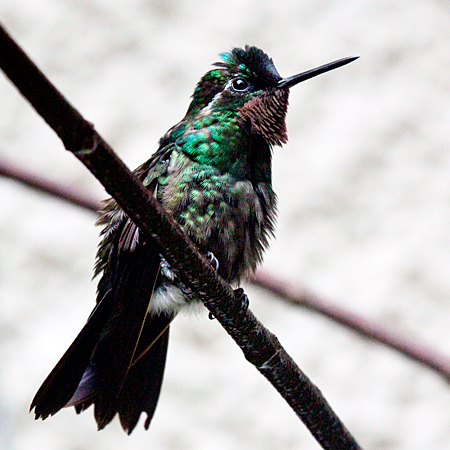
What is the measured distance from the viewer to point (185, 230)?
1345 millimetres

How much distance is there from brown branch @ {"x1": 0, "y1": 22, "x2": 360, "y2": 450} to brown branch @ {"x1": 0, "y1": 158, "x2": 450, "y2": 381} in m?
0.49

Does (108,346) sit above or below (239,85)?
below

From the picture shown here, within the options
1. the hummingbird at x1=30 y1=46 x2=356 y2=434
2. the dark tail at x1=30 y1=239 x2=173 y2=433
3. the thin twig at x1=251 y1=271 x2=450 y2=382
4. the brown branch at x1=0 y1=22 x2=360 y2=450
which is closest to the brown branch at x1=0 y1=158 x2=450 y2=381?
the thin twig at x1=251 y1=271 x2=450 y2=382

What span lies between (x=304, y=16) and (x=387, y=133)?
671 millimetres

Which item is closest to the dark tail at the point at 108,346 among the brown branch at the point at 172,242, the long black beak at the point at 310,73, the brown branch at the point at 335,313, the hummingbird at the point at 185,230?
the hummingbird at the point at 185,230

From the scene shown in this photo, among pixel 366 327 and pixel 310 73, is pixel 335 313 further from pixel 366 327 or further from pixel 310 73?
pixel 310 73

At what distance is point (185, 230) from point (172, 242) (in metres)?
0.44

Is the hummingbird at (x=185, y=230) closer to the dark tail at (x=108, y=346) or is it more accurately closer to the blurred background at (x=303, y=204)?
the dark tail at (x=108, y=346)

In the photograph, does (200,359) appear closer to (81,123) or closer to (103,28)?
(103,28)

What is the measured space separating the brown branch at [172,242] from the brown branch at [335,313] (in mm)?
494

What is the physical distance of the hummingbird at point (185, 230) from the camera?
1.22 metres

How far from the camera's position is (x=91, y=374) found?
1258mm

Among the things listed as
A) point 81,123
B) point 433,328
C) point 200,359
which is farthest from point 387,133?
point 81,123

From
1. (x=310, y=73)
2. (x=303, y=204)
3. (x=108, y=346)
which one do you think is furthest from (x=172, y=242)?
(x=303, y=204)
